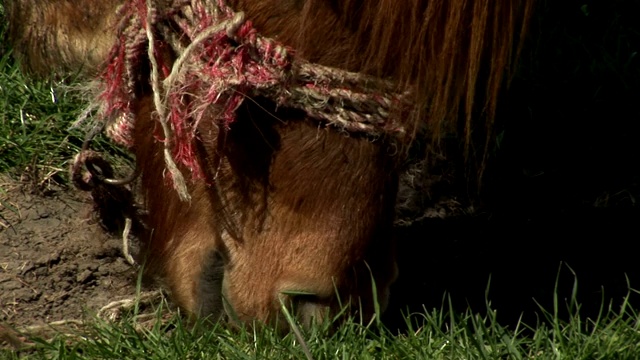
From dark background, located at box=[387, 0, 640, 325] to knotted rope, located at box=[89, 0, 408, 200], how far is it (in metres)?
0.72

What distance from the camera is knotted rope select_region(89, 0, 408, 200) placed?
5.99ft

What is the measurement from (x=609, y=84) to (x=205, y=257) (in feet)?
5.82

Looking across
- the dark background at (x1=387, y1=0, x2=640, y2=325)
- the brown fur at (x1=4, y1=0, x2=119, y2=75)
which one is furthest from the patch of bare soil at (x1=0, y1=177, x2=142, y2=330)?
the dark background at (x1=387, y1=0, x2=640, y2=325)

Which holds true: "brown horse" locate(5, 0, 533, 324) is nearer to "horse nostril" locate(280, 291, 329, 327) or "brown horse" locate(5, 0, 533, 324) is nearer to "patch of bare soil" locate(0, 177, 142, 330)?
"horse nostril" locate(280, 291, 329, 327)

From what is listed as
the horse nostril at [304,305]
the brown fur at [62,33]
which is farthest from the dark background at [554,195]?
the brown fur at [62,33]

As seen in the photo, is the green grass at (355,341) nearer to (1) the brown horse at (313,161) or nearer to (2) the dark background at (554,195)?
(1) the brown horse at (313,161)

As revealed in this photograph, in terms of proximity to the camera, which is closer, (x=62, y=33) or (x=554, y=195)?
(x=62, y=33)

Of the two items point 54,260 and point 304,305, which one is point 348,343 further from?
point 54,260

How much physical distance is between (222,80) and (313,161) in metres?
0.22

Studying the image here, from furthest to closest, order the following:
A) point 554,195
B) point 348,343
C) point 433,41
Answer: point 554,195 < point 348,343 < point 433,41

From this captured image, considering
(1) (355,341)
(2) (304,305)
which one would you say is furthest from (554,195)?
(2) (304,305)

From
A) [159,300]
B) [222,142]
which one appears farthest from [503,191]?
[222,142]

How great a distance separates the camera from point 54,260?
251cm

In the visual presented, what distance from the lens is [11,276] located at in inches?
95.8
